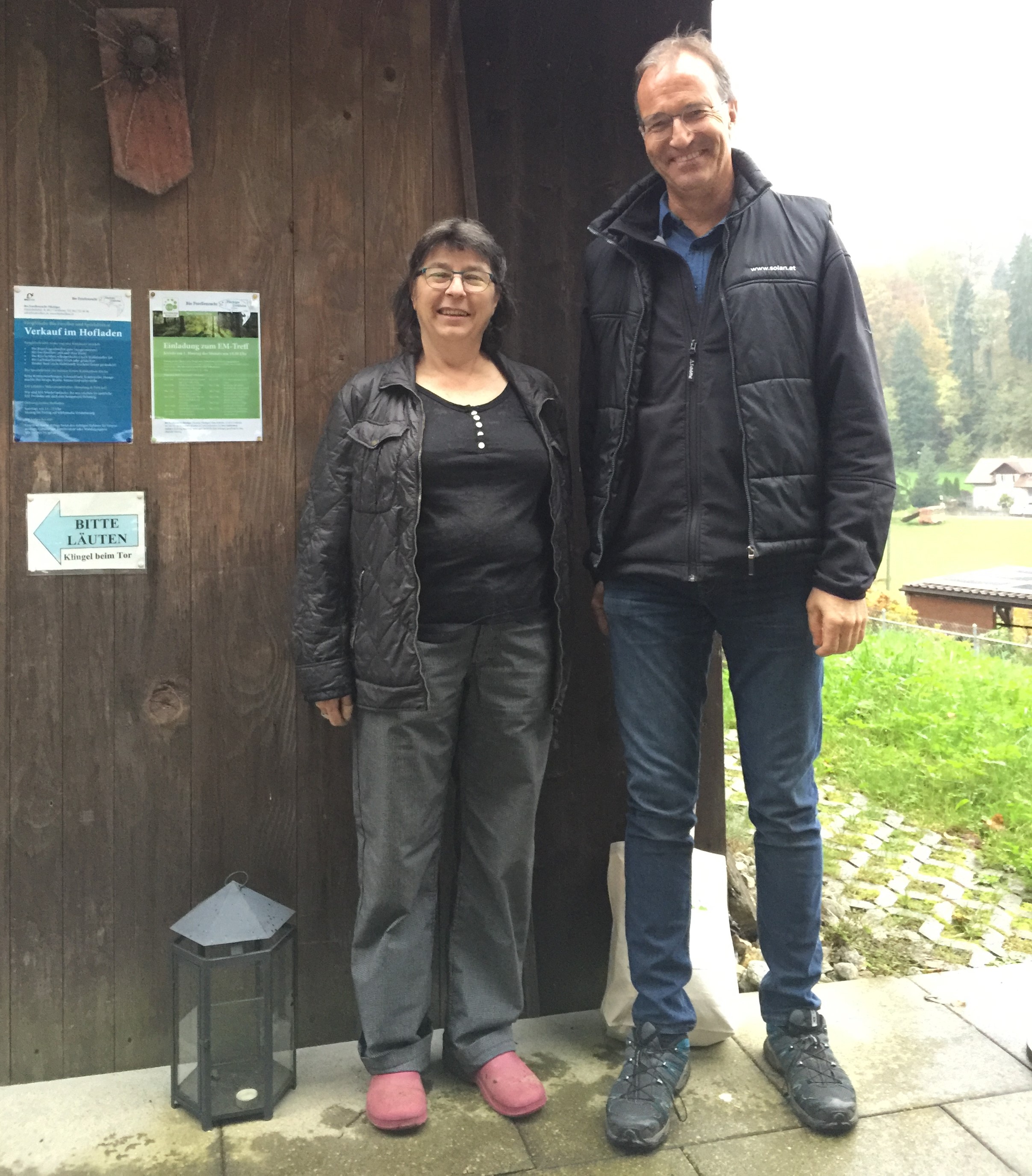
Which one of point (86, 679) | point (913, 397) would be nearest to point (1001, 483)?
point (913, 397)

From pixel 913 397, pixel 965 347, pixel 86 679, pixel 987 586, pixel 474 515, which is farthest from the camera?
pixel 987 586

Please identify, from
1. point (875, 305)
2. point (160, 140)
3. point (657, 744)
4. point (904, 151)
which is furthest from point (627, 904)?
point (904, 151)

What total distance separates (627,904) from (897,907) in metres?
1.73

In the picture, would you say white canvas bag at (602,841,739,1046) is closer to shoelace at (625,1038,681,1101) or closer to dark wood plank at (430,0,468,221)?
shoelace at (625,1038,681,1101)

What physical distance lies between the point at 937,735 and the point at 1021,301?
306 centimetres

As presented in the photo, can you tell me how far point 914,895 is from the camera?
140 inches

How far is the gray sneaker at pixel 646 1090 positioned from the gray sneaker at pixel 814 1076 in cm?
21

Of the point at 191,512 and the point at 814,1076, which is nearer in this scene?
the point at 814,1076

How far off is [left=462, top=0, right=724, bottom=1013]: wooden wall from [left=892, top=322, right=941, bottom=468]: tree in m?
3.91

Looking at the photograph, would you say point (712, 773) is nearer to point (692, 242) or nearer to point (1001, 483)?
point (692, 242)

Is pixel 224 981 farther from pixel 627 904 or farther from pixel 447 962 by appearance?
pixel 627 904

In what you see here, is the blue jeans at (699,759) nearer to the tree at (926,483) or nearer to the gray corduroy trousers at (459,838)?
the gray corduroy trousers at (459,838)

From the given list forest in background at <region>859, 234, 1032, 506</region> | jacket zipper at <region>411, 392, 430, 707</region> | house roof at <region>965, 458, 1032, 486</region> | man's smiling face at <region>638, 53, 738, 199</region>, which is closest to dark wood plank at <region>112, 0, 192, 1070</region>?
jacket zipper at <region>411, 392, 430, 707</region>

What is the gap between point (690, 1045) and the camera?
2301mm
